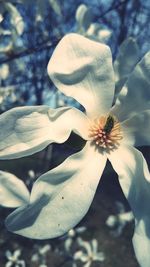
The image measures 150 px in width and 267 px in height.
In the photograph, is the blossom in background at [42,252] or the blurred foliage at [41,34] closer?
the blurred foliage at [41,34]

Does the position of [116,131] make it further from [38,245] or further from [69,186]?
[38,245]

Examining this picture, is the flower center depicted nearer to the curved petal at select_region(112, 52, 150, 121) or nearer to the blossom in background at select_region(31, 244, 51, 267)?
the curved petal at select_region(112, 52, 150, 121)

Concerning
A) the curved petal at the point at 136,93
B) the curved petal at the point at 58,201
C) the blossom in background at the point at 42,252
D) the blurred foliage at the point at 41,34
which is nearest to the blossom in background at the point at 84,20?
the blurred foliage at the point at 41,34

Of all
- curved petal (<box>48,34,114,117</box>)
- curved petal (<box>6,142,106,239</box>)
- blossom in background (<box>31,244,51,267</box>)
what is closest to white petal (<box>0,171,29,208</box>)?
curved petal (<box>6,142,106,239</box>)

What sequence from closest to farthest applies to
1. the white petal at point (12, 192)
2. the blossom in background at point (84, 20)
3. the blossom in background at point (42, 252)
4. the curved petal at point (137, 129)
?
1. the white petal at point (12, 192)
2. the curved petal at point (137, 129)
3. the blossom in background at point (84, 20)
4. the blossom in background at point (42, 252)

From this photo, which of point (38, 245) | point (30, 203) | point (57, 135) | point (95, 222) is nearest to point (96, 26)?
point (57, 135)

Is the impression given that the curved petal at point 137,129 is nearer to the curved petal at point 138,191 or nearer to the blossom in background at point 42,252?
the curved petal at point 138,191

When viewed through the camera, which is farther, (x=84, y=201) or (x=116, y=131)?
(x=116, y=131)
